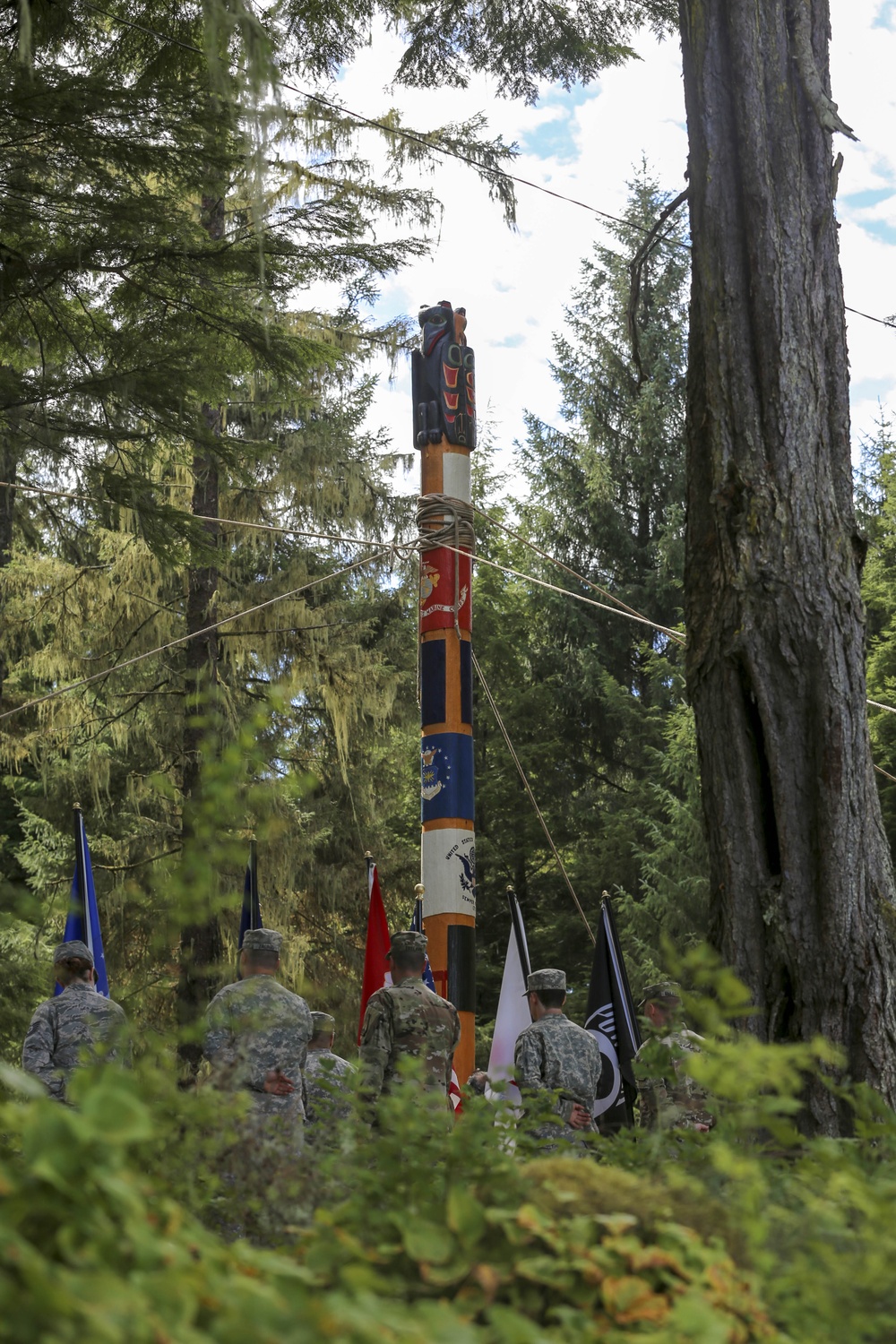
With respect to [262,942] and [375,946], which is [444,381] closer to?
[375,946]

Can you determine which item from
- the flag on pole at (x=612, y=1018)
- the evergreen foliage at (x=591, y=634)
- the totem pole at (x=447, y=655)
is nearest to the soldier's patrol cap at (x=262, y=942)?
the totem pole at (x=447, y=655)

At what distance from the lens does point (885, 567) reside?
876 inches

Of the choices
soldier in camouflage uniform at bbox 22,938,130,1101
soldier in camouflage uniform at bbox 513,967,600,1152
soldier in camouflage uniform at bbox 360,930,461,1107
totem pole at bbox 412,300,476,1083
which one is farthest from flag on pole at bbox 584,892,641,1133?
soldier in camouflage uniform at bbox 22,938,130,1101

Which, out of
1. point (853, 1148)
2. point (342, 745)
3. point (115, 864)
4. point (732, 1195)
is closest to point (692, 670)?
point (853, 1148)

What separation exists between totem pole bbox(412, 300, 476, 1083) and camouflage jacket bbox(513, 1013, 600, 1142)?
2382 mm

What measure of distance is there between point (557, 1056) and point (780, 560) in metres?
2.52

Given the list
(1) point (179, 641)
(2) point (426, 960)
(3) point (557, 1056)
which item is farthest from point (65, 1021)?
(1) point (179, 641)

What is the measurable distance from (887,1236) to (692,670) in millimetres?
3267

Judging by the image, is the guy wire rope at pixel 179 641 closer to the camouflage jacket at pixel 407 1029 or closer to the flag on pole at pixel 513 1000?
the flag on pole at pixel 513 1000

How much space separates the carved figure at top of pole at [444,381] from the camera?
9719mm

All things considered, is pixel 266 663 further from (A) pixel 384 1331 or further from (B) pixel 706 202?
(A) pixel 384 1331

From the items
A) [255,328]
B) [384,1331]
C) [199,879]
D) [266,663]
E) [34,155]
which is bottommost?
[384,1331]

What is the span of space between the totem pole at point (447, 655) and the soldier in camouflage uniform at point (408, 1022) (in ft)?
8.31

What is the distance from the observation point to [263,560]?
18.9m
